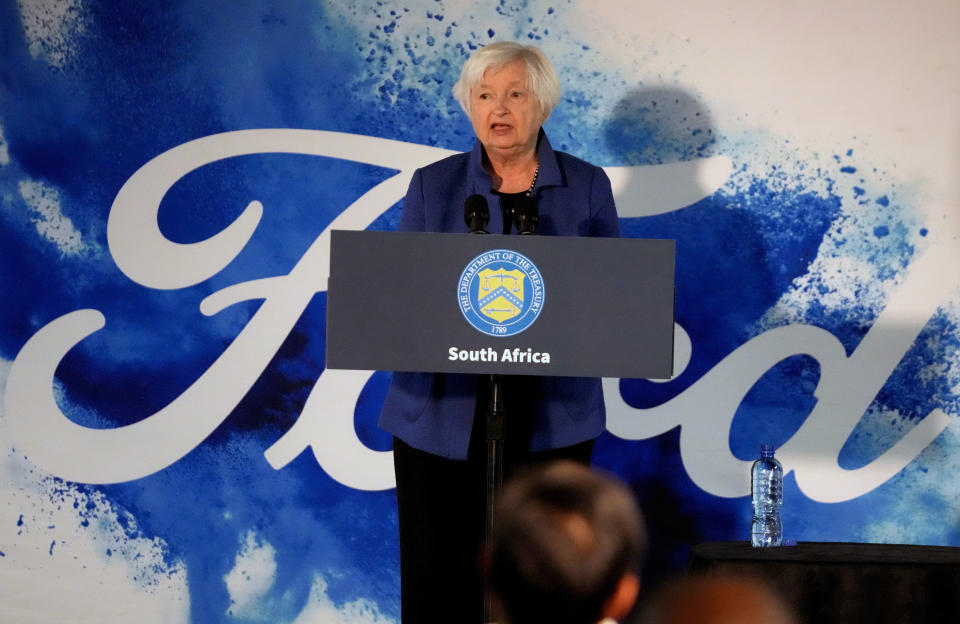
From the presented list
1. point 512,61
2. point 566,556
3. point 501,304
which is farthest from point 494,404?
point 512,61

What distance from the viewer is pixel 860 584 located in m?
3.12

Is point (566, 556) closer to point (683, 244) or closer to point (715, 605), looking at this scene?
point (715, 605)

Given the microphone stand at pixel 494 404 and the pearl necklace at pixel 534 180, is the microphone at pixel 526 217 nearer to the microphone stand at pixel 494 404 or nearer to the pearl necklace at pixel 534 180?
the microphone stand at pixel 494 404

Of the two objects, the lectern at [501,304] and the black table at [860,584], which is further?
the black table at [860,584]

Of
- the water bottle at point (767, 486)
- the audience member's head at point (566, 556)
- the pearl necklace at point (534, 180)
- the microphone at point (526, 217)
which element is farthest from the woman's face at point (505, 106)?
the water bottle at point (767, 486)

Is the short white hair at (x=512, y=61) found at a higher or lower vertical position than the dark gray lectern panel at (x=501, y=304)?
higher

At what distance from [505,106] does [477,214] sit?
20.6 inches

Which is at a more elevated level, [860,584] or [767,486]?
[767,486]

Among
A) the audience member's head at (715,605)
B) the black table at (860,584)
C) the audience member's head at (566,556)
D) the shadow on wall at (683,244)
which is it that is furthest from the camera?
the shadow on wall at (683,244)

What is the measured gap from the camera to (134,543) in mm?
3914

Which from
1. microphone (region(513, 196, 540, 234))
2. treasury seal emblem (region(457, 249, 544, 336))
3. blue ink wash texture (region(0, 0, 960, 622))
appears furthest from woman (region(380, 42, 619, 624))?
blue ink wash texture (region(0, 0, 960, 622))

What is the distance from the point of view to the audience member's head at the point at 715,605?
117cm

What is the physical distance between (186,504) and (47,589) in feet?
1.93

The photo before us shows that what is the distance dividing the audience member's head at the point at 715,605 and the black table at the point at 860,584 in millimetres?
1933
